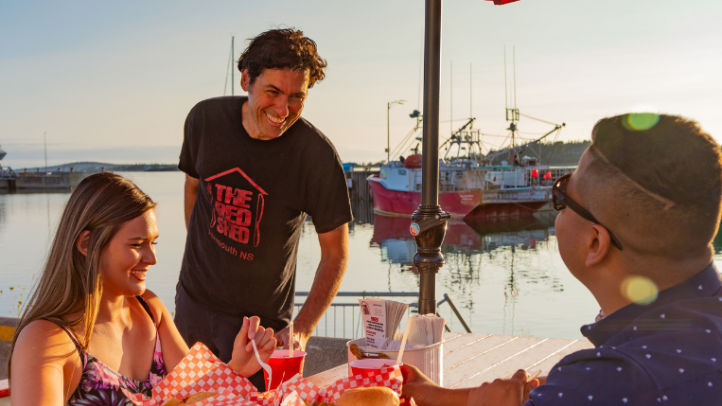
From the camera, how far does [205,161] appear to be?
9.73 feet

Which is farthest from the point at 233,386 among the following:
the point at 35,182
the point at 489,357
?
the point at 35,182

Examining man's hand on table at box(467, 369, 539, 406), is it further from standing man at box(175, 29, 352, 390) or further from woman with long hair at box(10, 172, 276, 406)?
standing man at box(175, 29, 352, 390)

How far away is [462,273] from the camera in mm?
24156

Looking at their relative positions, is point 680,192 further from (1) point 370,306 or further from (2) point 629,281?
(1) point 370,306

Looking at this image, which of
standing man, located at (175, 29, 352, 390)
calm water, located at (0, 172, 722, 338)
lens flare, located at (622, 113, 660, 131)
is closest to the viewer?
lens flare, located at (622, 113, 660, 131)

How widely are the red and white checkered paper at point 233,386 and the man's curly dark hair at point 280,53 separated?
1.37 meters

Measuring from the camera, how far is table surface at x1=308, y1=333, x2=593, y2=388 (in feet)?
8.07

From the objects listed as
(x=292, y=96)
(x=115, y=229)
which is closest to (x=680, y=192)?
(x=115, y=229)

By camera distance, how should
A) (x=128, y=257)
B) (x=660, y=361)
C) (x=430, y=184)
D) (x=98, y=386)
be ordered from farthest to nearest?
(x=430, y=184)
(x=128, y=257)
(x=98, y=386)
(x=660, y=361)

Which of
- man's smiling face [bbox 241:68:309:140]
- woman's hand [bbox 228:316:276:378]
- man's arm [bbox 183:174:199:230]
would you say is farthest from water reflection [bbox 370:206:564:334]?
woman's hand [bbox 228:316:276:378]

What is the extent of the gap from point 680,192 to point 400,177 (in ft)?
143

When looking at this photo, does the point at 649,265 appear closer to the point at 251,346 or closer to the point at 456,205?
the point at 251,346

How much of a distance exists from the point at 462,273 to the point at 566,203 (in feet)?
76.2

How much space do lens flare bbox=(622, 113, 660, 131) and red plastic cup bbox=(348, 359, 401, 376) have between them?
91 cm
